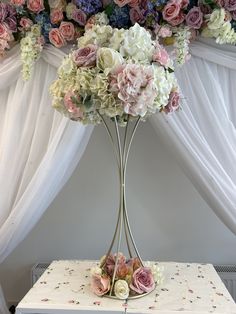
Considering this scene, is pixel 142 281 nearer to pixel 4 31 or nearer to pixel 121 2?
pixel 121 2

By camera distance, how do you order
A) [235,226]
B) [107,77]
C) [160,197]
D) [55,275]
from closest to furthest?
1. [107,77]
2. [55,275]
3. [235,226]
4. [160,197]

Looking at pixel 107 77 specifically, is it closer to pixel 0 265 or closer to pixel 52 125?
pixel 52 125

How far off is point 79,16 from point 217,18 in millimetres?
636

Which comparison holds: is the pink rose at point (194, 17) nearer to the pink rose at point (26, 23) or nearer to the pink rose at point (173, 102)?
the pink rose at point (173, 102)

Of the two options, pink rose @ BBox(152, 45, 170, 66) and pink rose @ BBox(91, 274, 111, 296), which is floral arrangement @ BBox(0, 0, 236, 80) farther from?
pink rose @ BBox(91, 274, 111, 296)

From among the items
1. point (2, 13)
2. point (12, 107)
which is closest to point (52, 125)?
point (12, 107)

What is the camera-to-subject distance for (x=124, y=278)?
1.57 m

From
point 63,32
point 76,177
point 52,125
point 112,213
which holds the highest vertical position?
point 63,32

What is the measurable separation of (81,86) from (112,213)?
121cm

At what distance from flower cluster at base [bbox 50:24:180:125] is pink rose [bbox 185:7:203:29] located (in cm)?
47

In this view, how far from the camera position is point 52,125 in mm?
2008

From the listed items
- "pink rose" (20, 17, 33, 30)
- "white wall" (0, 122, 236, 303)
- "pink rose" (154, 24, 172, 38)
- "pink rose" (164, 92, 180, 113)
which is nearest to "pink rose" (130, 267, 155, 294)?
"pink rose" (164, 92, 180, 113)

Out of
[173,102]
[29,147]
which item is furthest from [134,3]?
[29,147]

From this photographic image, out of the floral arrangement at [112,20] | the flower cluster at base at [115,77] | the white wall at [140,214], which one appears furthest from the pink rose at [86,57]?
the white wall at [140,214]
